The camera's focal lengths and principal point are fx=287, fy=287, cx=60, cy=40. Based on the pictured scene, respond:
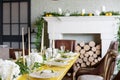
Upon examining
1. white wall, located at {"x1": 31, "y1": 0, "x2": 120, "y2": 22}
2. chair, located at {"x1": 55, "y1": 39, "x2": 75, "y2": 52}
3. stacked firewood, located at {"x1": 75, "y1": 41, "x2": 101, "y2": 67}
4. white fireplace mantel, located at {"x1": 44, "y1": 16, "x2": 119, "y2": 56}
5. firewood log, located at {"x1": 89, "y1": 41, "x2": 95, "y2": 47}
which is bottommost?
stacked firewood, located at {"x1": 75, "y1": 41, "x2": 101, "y2": 67}

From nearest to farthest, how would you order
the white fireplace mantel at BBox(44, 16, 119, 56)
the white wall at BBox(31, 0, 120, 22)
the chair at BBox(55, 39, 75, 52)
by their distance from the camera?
the chair at BBox(55, 39, 75, 52) < the white fireplace mantel at BBox(44, 16, 119, 56) < the white wall at BBox(31, 0, 120, 22)

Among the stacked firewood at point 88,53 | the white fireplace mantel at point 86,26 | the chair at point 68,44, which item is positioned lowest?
the stacked firewood at point 88,53

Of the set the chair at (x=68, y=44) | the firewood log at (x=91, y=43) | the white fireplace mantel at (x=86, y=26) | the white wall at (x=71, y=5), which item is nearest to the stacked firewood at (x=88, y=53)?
the firewood log at (x=91, y=43)

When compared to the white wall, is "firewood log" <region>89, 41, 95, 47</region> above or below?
below

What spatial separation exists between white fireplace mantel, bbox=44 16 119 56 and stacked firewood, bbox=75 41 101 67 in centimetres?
21

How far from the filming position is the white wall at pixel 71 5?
7291 mm

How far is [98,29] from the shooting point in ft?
23.1

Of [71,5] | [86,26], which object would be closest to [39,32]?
[71,5]

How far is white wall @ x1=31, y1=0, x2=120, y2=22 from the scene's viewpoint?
729 centimetres

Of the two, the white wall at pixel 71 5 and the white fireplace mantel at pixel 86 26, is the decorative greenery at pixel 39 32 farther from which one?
the white wall at pixel 71 5

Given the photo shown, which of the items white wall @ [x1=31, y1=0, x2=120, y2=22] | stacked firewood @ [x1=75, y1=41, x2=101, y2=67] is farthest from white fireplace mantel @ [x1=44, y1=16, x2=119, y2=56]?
white wall @ [x1=31, y1=0, x2=120, y2=22]

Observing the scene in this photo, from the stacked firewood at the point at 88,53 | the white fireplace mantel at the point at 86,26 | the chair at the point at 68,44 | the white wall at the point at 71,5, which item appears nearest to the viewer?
the chair at the point at 68,44

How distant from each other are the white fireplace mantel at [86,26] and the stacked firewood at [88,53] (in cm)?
21

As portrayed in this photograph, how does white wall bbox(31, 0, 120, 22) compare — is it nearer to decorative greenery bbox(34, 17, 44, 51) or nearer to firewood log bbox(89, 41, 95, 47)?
decorative greenery bbox(34, 17, 44, 51)
